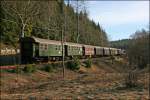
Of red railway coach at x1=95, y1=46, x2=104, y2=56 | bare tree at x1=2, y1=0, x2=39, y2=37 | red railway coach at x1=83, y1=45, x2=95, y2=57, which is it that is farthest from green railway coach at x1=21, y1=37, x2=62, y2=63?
red railway coach at x1=95, y1=46, x2=104, y2=56

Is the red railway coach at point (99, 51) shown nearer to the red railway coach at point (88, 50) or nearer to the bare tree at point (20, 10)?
the red railway coach at point (88, 50)

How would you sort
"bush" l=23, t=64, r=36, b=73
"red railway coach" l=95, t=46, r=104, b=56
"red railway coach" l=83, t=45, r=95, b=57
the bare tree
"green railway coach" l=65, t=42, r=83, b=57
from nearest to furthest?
"bush" l=23, t=64, r=36, b=73, "green railway coach" l=65, t=42, r=83, b=57, the bare tree, "red railway coach" l=83, t=45, r=95, b=57, "red railway coach" l=95, t=46, r=104, b=56

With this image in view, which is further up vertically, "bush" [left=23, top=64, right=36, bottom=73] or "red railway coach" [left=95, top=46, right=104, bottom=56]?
"red railway coach" [left=95, top=46, right=104, bottom=56]

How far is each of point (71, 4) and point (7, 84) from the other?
1630 inches

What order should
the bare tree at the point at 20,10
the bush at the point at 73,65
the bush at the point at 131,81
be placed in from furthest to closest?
the bare tree at the point at 20,10
the bush at the point at 73,65
the bush at the point at 131,81

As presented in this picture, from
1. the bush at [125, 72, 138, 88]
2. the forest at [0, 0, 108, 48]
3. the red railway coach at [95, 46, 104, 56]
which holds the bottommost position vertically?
the bush at [125, 72, 138, 88]

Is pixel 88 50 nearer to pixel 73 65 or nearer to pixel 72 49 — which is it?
pixel 72 49

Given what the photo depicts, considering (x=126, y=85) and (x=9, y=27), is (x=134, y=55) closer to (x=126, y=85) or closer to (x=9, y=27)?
(x=9, y=27)

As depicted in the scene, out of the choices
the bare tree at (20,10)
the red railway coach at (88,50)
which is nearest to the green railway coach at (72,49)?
the red railway coach at (88,50)

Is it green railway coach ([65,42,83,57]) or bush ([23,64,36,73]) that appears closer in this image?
bush ([23,64,36,73])

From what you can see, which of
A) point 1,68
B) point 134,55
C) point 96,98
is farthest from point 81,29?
point 96,98

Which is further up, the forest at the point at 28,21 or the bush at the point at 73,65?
the forest at the point at 28,21

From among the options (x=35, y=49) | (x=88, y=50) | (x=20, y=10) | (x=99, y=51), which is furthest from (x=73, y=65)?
(x=99, y=51)

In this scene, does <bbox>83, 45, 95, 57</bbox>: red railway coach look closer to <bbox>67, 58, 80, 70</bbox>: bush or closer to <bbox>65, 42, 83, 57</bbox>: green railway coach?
<bbox>65, 42, 83, 57</bbox>: green railway coach
